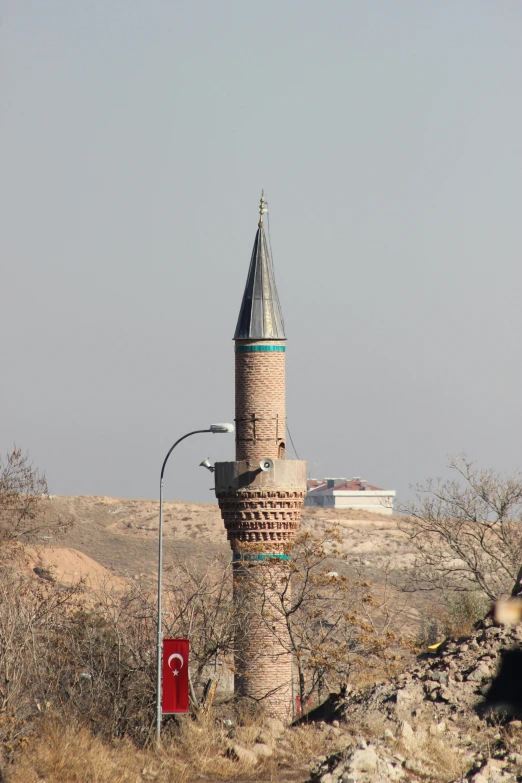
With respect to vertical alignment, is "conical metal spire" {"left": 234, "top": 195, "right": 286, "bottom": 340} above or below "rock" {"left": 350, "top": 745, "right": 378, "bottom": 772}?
above

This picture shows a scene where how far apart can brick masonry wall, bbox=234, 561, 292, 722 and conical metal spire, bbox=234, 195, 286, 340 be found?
7.49 meters

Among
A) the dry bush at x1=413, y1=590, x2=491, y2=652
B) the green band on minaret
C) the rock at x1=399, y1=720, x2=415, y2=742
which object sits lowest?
the dry bush at x1=413, y1=590, x2=491, y2=652

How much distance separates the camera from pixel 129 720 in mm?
27250

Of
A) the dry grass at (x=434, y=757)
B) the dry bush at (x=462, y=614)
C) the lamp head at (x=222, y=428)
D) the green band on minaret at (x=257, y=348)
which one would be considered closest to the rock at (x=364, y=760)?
the dry grass at (x=434, y=757)

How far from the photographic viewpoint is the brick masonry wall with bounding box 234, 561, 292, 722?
3195cm

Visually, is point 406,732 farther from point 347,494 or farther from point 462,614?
point 347,494

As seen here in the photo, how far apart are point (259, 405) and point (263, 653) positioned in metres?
7.27

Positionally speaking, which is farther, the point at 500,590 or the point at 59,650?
the point at 500,590

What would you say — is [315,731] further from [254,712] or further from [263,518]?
[263,518]

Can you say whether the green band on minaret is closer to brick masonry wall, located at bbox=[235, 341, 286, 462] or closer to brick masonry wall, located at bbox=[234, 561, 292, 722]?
brick masonry wall, located at bbox=[235, 341, 286, 462]

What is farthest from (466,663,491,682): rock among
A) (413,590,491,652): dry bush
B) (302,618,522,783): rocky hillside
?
(413,590,491,652): dry bush

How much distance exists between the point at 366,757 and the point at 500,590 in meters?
25.6

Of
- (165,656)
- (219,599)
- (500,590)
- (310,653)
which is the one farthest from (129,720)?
(500,590)

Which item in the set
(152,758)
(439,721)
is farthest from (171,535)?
(439,721)
